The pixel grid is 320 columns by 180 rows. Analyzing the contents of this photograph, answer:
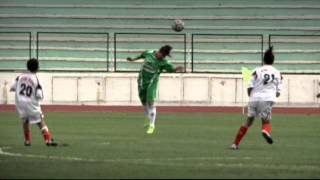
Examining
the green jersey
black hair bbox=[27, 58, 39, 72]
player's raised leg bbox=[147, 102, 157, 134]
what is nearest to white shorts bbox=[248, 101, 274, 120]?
black hair bbox=[27, 58, 39, 72]

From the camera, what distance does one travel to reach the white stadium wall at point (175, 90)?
113ft

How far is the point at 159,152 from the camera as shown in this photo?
15.0 meters

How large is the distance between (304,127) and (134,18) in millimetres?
18568

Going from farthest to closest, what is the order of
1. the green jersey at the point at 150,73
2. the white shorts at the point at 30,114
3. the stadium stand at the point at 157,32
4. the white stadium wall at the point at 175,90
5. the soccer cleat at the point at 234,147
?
the stadium stand at the point at 157,32 → the white stadium wall at the point at 175,90 → the green jersey at the point at 150,73 → the white shorts at the point at 30,114 → the soccer cleat at the point at 234,147

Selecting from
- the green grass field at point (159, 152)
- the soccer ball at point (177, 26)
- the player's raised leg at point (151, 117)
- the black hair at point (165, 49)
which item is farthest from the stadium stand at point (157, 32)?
the black hair at point (165, 49)

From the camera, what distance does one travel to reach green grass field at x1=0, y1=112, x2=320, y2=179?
39.2 feet

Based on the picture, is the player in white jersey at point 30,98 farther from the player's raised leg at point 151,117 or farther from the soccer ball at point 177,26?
the soccer ball at point 177,26

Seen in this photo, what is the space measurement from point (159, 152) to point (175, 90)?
1979 cm

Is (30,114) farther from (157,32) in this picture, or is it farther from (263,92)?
(157,32)

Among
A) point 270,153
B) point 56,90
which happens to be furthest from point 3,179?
point 56,90

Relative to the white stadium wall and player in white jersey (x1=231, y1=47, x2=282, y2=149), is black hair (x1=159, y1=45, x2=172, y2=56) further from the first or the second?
the white stadium wall

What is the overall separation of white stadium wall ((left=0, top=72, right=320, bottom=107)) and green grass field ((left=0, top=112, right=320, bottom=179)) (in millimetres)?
9838

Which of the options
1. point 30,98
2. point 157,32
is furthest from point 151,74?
point 157,32

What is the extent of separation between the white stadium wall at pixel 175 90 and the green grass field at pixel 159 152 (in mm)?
9838
